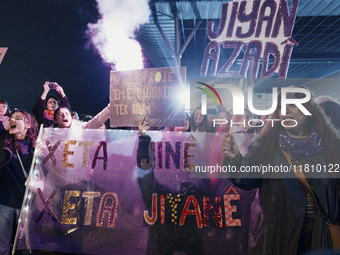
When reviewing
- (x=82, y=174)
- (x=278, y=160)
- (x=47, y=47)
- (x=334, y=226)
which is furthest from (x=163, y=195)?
(x=47, y=47)

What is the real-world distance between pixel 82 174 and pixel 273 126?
2.25 m

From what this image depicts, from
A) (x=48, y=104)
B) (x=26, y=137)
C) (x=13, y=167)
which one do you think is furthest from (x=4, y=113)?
(x=13, y=167)

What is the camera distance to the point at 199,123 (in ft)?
13.6

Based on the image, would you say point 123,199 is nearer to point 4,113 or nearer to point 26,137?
point 26,137

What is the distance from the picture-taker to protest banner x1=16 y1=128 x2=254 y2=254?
3.09 metres

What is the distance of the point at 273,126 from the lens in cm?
274

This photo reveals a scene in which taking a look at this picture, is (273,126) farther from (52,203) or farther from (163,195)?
(52,203)

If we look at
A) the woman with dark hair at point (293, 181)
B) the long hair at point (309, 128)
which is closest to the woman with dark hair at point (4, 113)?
the woman with dark hair at point (293, 181)

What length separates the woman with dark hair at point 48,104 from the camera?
13.6 ft

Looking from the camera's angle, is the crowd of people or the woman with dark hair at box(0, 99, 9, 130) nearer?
the crowd of people

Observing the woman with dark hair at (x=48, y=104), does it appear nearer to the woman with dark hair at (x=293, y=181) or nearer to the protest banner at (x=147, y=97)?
the protest banner at (x=147, y=97)

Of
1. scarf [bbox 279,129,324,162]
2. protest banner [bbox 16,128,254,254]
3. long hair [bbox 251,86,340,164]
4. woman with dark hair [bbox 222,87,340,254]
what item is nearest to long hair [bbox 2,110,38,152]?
protest banner [bbox 16,128,254,254]

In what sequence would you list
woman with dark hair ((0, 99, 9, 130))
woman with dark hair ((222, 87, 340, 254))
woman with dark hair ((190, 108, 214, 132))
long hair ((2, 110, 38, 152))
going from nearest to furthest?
woman with dark hair ((222, 87, 340, 254)) < long hair ((2, 110, 38, 152)) < woman with dark hair ((190, 108, 214, 132)) < woman with dark hair ((0, 99, 9, 130))

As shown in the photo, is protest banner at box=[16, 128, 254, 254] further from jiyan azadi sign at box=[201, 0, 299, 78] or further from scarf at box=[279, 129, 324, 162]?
jiyan azadi sign at box=[201, 0, 299, 78]
